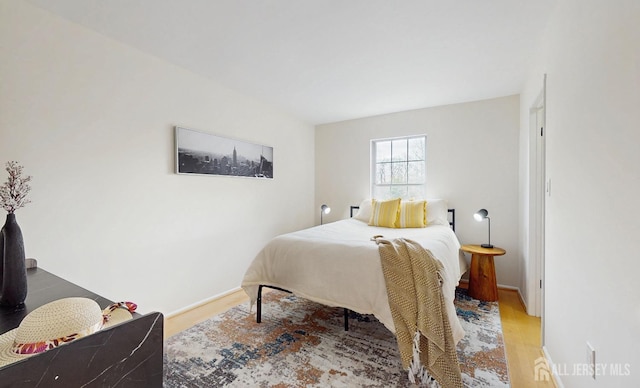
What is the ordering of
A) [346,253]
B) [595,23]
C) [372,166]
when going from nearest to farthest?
[595,23] < [346,253] < [372,166]

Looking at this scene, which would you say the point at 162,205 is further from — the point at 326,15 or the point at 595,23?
the point at 595,23

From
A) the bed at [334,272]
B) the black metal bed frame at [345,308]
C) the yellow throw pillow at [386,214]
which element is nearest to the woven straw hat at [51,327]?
the bed at [334,272]

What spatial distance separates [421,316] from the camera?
1.70m

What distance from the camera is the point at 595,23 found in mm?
1187

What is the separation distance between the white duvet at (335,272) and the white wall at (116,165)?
2.90 feet

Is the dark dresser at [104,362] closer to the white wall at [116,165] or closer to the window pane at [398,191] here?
the white wall at [116,165]

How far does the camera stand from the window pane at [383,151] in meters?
4.27

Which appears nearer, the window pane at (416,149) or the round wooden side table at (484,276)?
the round wooden side table at (484,276)

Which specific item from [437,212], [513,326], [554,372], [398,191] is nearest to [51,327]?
[554,372]

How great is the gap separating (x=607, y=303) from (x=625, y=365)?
0.22 meters

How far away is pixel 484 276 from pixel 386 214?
1261 millimetres

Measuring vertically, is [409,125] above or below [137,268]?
above

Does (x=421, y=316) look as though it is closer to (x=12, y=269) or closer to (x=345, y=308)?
(x=345, y=308)

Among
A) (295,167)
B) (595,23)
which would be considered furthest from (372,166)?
(595,23)
